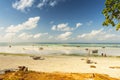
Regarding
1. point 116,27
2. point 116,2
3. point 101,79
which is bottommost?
point 101,79

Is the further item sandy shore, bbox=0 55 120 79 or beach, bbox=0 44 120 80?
beach, bbox=0 44 120 80

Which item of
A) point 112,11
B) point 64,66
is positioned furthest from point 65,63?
point 112,11

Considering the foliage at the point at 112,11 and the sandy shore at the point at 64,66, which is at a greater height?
the foliage at the point at 112,11

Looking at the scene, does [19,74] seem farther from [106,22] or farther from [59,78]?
[106,22]

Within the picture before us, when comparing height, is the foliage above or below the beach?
above

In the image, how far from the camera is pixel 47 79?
16016 millimetres

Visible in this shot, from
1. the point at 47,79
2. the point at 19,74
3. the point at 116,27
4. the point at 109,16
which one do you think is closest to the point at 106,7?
the point at 109,16

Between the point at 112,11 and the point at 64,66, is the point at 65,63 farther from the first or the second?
the point at 112,11

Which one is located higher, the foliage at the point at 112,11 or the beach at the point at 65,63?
the foliage at the point at 112,11

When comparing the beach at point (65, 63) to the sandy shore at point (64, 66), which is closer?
the sandy shore at point (64, 66)

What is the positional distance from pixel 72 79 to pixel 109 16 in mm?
10787

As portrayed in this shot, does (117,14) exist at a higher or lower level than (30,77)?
higher

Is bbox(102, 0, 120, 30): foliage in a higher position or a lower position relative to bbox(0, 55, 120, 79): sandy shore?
higher

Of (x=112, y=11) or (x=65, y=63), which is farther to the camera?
(x=65, y=63)
